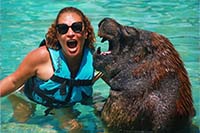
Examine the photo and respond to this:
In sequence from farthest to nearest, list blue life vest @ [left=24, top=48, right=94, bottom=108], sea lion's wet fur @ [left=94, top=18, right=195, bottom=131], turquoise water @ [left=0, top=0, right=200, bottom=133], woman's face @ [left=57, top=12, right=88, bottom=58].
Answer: turquoise water @ [left=0, top=0, right=200, bottom=133], blue life vest @ [left=24, top=48, right=94, bottom=108], woman's face @ [left=57, top=12, right=88, bottom=58], sea lion's wet fur @ [left=94, top=18, right=195, bottom=131]

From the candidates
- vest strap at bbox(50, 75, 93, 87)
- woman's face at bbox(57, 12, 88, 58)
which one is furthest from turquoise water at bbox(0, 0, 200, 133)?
woman's face at bbox(57, 12, 88, 58)

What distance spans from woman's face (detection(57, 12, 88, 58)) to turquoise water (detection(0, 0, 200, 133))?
77 cm

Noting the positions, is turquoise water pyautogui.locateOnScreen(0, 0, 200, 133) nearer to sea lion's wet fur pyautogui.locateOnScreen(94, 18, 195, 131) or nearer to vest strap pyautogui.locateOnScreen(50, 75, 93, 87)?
vest strap pyautogui.locateOnScreen(50, 75, 93, 87)

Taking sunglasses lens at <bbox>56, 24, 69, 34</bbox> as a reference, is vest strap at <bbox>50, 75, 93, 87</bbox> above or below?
below

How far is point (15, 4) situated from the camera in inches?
428

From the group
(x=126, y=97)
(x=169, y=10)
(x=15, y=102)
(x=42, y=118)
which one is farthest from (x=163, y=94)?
(x=169, y=10)

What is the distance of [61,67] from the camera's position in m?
5.32

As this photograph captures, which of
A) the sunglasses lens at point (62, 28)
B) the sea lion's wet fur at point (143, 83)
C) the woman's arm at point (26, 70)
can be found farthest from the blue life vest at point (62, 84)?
the sea lion's wet fur at point (143, 83)

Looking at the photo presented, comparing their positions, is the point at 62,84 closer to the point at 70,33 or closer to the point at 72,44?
the point at 72,44

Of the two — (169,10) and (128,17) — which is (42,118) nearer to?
(128,17)

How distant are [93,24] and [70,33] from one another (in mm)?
4162

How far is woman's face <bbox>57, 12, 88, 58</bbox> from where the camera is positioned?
16.9ft

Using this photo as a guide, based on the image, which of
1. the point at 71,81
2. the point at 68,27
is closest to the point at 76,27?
the point at 68,27

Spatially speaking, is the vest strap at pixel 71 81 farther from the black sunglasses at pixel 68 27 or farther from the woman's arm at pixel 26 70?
the black sunglasses at pixel 68 27
